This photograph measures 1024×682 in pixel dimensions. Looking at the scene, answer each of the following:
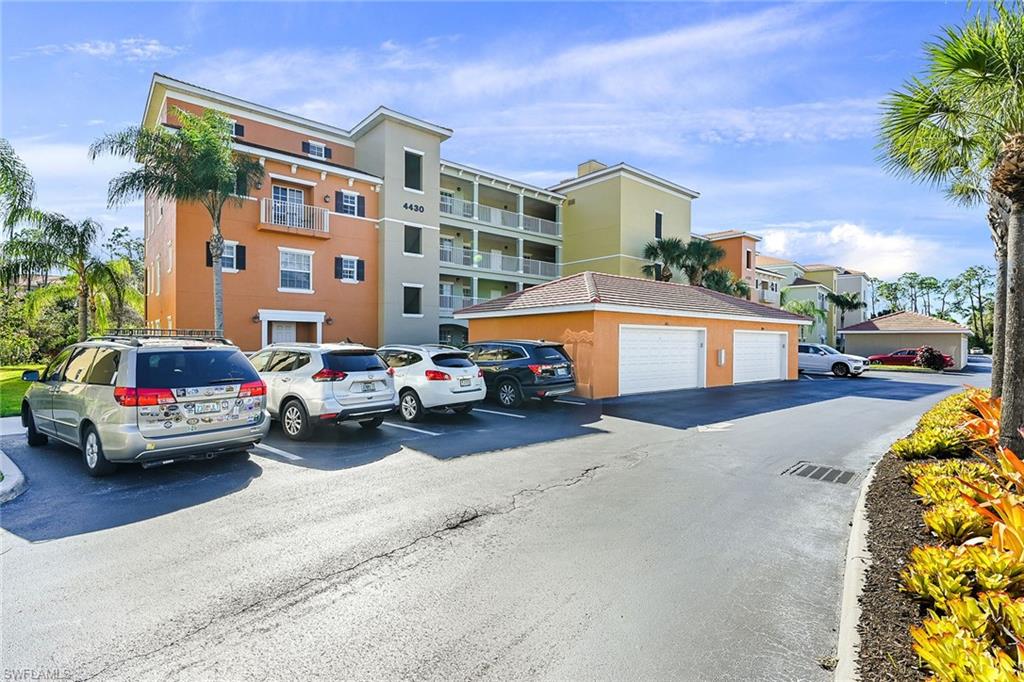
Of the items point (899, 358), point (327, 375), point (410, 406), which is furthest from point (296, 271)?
point (899, 358)

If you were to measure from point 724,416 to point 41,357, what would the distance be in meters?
33.6

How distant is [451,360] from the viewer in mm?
11156

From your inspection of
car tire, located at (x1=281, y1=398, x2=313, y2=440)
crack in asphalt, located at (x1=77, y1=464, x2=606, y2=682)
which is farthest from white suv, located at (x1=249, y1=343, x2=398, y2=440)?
crack in asphalt, located at (x1=77, y1=464, x2=606, y2=682)

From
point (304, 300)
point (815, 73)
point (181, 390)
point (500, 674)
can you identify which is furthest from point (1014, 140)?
point (304, 300)

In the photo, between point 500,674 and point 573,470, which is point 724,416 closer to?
point 573,470

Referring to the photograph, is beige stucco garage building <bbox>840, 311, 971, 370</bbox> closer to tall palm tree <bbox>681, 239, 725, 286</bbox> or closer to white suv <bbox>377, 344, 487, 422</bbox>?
tall palm tree <bbox>681, 239, 725, 286</bbox>

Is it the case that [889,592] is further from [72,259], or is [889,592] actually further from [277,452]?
[72,259]

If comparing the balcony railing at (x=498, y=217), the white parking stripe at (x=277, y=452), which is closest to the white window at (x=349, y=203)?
the balcony railing at (x=498, y=217)

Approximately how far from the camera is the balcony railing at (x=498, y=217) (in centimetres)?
2956

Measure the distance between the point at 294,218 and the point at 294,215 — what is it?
0.13m

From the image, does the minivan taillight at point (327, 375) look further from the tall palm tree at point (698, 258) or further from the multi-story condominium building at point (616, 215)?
the tall palm tree at point (698, 258)

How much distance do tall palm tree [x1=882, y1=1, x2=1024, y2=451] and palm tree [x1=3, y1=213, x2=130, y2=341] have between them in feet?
88.4

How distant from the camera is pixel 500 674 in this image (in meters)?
2.90

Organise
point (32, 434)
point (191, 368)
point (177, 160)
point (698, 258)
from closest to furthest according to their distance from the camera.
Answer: point (191, 368)
point (32, 434)
point (177, 160)
point (698, 258)
